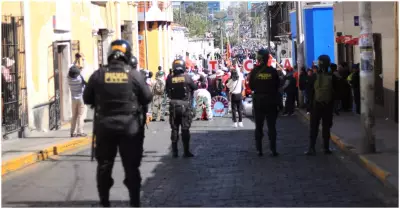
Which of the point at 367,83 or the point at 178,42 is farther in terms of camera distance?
the point at 178,42

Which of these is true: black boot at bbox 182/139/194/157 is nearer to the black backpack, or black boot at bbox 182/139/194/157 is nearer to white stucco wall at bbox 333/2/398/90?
white stucco wall at bbox 333/2/398/90

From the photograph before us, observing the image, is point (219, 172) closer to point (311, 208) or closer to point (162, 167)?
point (162, 167)

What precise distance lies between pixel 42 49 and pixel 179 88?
735cm

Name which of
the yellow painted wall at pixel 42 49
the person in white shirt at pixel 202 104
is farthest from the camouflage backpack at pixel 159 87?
the yellow painted wall at pixel 42 49

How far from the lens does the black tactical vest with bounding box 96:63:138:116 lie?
7.87 meters

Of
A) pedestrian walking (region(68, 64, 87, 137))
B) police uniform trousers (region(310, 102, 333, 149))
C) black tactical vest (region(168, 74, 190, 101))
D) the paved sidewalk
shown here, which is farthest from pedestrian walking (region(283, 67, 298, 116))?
black tactical vest (region(168, 74, 190, 101))

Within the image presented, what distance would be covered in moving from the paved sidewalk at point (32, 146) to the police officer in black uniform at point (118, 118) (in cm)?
478

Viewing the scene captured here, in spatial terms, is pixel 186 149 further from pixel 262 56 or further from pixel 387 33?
pixel 387 33

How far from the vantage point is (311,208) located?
8188mm

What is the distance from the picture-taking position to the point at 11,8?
17219mm

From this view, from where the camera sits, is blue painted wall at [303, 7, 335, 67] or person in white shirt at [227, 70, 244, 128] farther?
blue painted wall at [303, 7, 335, 67]

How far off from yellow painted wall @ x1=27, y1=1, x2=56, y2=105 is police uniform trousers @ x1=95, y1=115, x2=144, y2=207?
10.7 m

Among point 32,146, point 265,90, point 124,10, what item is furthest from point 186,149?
point 124,10

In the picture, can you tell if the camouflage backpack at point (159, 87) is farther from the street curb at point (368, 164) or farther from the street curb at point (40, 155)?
the street curb at point (368, 164)
